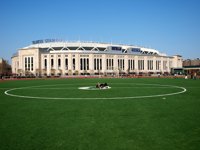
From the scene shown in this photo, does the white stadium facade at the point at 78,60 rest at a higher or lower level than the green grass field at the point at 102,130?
higher

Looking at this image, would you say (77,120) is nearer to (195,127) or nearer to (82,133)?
(82,133)

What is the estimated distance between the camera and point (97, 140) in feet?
26.9

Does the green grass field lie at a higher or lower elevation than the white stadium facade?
lower

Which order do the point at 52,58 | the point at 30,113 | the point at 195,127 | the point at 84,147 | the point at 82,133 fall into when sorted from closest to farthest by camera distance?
the point at 84,147 → the point at 82,133 → the point at 195,127 → the point at 30,113 → the point at 52,58

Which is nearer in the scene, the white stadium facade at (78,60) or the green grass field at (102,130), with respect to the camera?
the green grass field at (102,130)

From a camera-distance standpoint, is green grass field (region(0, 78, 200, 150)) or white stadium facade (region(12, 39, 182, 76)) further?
white stadium facade (region(12, 39, 182, 76))

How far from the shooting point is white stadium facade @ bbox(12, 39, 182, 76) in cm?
13812

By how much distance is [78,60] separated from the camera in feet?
452

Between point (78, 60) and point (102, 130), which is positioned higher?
point (78, 60)

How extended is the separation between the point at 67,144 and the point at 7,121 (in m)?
5.20

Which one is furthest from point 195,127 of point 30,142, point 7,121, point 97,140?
point 7,121

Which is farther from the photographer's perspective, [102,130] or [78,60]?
[78,60]

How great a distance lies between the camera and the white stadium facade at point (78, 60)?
5438 inches

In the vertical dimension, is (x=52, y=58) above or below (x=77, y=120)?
above
